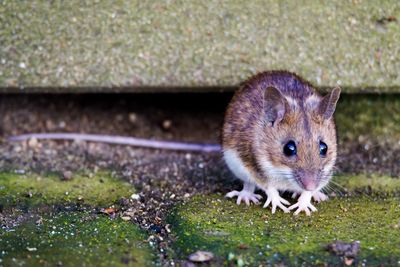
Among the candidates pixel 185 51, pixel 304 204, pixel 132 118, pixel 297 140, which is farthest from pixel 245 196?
pixel 132 118

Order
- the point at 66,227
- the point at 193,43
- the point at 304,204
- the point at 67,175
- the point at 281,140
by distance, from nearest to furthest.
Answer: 1. the point at 66,227
2. the point at 304,204
3. the point at 281,140
4. the point at 67,175
5. the point at 193,43

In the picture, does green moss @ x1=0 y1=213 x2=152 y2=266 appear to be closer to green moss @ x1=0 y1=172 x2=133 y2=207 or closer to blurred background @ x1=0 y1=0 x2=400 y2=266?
green moss @ x1=0 y1=172 x2=133 y2=207

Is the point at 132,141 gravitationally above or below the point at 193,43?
below

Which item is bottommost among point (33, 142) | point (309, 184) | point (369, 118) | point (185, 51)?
point (33, 142)

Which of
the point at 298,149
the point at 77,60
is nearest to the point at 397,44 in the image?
the point at 298,149

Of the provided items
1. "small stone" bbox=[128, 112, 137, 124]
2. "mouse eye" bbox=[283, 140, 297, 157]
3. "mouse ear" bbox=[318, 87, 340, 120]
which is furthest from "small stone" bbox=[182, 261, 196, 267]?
"small stone" bbox=[128, 112, 137, 124]

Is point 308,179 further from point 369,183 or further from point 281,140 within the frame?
point 369,183

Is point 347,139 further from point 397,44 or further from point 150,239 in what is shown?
point 150,239
